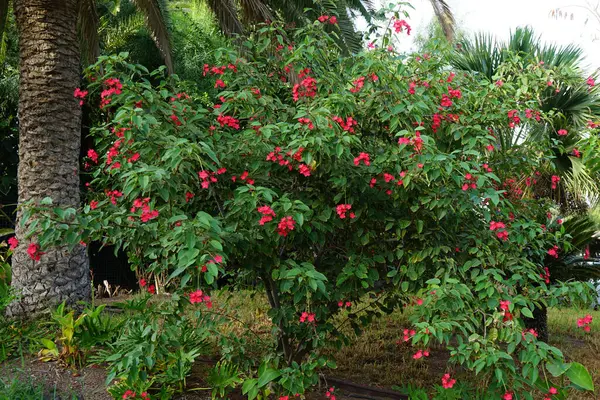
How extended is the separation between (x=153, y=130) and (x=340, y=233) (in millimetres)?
1372

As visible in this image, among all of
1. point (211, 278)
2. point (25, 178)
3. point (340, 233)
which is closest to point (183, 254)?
point (211, 278)

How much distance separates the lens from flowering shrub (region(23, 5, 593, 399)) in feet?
9.58

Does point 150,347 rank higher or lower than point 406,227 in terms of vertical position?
lower

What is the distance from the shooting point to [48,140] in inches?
199

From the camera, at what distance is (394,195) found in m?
3.29

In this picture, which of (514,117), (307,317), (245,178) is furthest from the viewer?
(514,117)

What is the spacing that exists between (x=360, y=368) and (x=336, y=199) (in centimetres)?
234

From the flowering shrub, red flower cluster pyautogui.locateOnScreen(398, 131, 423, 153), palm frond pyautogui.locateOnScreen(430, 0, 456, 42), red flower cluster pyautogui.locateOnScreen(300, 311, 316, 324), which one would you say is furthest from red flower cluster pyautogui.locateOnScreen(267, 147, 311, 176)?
palm frond pyautogui.locateOnScreen(430, 0, 456, 42)

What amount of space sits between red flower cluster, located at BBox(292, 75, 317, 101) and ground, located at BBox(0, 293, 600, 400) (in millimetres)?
1365

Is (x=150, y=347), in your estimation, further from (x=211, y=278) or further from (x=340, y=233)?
(x=340, y=233)

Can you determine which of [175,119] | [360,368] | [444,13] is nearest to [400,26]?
[175,119]

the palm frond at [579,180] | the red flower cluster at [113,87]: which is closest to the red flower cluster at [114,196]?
the red flower cluster at [113,87]

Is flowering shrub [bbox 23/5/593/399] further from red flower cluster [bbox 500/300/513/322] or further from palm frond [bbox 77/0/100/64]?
palm frond [bbox 77/0/100/64]

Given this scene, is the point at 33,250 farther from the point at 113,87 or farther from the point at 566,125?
the point at 566,125
